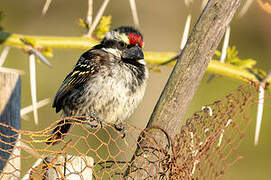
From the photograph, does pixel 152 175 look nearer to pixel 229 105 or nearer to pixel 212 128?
pixel 212 128

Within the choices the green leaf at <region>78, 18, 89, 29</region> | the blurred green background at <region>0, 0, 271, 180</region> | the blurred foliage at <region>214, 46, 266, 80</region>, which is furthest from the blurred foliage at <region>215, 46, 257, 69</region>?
the blurred green background at <region>0, 0, 271, 180</region>

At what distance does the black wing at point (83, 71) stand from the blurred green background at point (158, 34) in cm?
346

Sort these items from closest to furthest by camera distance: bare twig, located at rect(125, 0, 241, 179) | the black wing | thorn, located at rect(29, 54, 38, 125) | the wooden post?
bare twig, located at rect(125, 0, 241, 179) → the wooden post → thorn, located at rect(29, 54, 38, 125) → the black wing

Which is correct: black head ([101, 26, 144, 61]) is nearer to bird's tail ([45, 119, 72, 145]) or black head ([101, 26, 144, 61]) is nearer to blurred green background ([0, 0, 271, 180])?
bird's tail ([45, 119, 72, 145])

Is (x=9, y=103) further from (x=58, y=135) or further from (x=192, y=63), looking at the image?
(x=58, y=135)

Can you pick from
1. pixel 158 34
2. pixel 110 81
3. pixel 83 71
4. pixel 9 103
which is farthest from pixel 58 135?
pixel 158 34

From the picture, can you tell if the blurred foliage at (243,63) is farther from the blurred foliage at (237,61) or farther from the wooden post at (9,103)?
the wooden post at (9,103)

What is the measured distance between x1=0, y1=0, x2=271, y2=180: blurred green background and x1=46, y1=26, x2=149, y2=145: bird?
3479 millimetres

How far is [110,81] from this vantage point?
379 cm

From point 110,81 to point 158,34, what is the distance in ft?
14.0

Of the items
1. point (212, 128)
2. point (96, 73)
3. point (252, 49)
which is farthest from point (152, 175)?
point (252, 49)

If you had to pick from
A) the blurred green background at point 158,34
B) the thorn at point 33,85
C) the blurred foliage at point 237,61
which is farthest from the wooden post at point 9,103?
the blurred green background at point 158,34

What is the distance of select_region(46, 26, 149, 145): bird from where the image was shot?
12.5 ft

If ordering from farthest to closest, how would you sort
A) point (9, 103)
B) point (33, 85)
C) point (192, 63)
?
1. point (33, 85)
2. point (9, 103)
3. point (192, 63)
